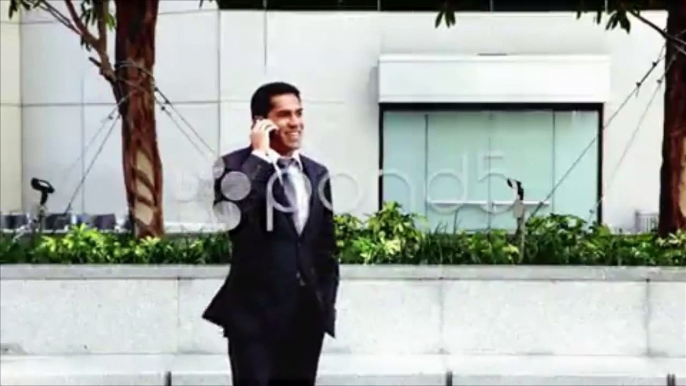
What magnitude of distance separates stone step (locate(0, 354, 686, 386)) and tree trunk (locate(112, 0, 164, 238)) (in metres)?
1.69

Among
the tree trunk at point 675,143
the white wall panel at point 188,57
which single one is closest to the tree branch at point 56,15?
the tree trunk at point 675,143

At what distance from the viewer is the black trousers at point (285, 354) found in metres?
5.69

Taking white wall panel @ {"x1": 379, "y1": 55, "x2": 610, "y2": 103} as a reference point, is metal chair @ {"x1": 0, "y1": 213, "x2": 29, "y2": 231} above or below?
below

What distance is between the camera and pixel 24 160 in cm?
1623

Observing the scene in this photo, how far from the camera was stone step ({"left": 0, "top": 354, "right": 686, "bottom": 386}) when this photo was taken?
7004 millimetres

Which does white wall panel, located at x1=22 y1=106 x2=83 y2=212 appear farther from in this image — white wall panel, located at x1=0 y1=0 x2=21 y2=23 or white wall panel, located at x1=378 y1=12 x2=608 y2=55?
white wall panel, located at x1=378 y1=12 x2=608 y2=55

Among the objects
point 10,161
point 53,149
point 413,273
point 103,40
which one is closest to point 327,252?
point 413,273

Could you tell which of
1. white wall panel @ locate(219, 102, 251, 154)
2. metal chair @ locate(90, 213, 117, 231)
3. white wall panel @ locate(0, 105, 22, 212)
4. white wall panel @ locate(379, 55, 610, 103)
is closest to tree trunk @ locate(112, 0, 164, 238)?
metal chair @ locate(90, 213, 117, 231)

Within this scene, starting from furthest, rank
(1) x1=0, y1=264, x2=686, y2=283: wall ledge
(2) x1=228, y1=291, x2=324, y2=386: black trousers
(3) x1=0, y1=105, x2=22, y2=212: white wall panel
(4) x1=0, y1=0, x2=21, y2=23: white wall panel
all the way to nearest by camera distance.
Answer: (4) x1=0, y1=0, x2=21, y2=23: white wall panel
(3) x1=0, y1=105, x2=22, y2=212: white wall panel
(1) x1=0, y1=264, x2=686, y2=283: wall ledge
(2) x1=228, y1=291, x2=324, y2=386: black trousers

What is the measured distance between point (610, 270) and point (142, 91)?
4.07 m

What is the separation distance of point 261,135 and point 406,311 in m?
2.44

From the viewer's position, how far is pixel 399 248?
808 centimetres

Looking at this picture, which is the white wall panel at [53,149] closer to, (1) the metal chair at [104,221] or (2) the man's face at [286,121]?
Result: (1) the metal chair at [104,221]

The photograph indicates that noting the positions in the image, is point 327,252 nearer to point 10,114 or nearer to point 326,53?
point 326,53
